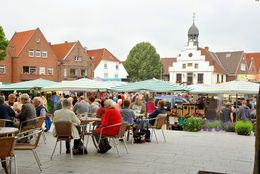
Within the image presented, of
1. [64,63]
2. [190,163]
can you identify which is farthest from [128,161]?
[64,63]

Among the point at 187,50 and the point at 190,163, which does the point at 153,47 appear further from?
the point at 190,163

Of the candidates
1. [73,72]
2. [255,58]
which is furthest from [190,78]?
[73,72]

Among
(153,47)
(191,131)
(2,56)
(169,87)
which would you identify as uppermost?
(153,47)

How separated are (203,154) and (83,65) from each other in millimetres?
49272

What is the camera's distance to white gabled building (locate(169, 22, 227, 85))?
201 ft

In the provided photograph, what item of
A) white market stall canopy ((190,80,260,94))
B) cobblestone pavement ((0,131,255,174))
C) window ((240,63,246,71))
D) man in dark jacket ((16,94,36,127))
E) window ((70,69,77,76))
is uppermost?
window ((240,63,246,71))

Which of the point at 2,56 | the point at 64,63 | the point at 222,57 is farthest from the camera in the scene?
the point at 222,57

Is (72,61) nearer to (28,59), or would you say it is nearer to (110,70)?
(28,59)

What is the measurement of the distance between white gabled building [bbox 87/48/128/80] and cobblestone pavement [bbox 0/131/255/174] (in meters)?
51.3

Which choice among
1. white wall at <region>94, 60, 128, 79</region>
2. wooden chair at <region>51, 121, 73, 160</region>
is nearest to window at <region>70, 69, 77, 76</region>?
white wall at <region>94, 60, 128, 79</region>

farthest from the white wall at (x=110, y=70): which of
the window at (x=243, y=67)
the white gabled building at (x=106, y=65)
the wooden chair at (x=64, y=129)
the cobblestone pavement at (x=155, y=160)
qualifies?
the wooden chair at (x=64, y=129)

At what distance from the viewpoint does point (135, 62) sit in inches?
2403

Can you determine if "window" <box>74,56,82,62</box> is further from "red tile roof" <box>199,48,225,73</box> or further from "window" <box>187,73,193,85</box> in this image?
"red tile roof" <box>199,48,225,73</box>

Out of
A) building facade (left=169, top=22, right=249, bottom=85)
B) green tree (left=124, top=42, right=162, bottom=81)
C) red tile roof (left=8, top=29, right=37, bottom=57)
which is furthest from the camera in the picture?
building facade (left=169, top=22, right=249, bottom=85)
